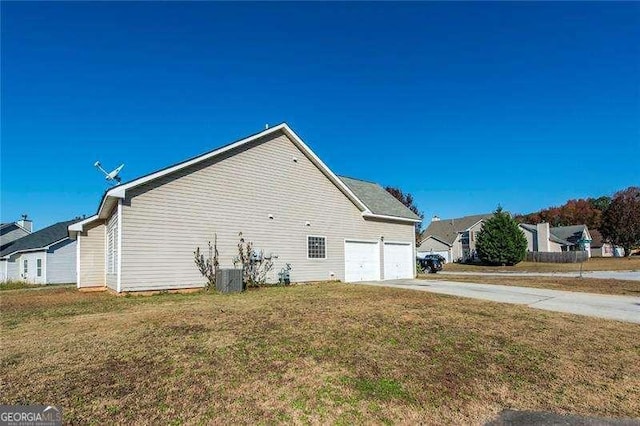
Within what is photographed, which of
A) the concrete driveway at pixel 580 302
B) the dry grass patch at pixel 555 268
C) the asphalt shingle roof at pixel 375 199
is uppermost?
the asphalt shingle roof at pixel 375 199

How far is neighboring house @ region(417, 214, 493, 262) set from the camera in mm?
53219

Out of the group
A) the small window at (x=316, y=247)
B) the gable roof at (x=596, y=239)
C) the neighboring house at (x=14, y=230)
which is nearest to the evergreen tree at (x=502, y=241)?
the small window at (x=316, y=247)

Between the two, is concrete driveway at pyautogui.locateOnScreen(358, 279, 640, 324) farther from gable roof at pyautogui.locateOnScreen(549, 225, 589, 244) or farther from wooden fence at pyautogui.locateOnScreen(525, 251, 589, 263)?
gable roof at pyautogui.locateOnScreen(549, 225, 589, 244)

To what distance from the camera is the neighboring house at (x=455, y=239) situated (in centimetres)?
5322

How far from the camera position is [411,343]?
641 cm

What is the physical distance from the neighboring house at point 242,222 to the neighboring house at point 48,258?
12.1 m

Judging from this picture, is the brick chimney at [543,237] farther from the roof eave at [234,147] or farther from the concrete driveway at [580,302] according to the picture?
the concrete driveway at [580,302]

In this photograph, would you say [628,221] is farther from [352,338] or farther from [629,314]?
[352,338]

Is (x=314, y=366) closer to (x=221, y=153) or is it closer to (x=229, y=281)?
(x=229, y=281)

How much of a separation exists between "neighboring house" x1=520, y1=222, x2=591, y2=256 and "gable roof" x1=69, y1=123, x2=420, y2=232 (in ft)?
133

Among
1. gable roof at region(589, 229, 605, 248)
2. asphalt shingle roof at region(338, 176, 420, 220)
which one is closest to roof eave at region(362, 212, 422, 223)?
asphalt shingle roof at region(338, 176, 420, 220)

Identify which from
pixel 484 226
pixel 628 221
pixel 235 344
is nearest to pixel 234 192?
pixel 235 344

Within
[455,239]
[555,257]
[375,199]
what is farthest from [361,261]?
[455,239]

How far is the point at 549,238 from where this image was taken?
182ft
